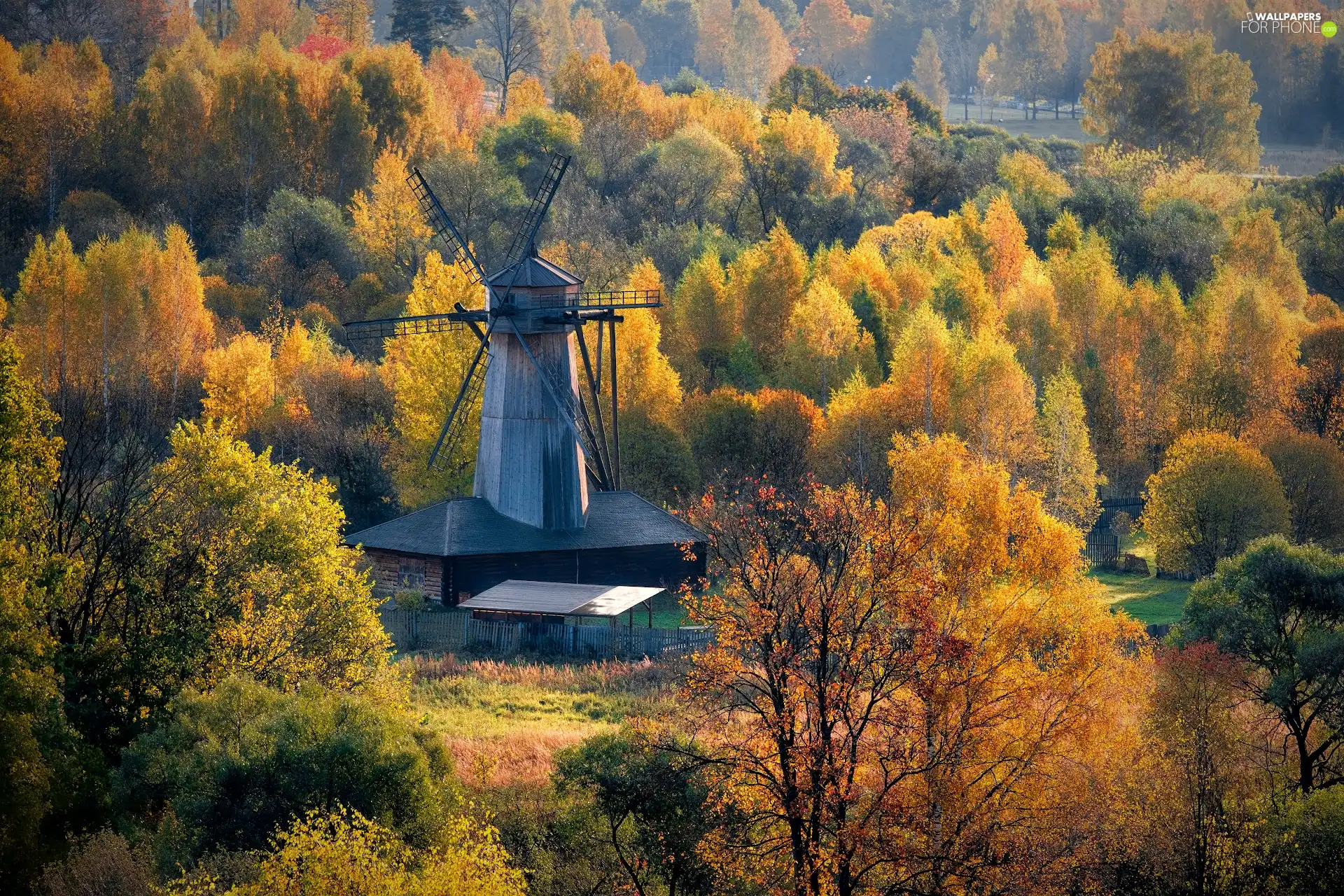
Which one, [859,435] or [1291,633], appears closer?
[1291,633]

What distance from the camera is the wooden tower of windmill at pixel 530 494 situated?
164ft

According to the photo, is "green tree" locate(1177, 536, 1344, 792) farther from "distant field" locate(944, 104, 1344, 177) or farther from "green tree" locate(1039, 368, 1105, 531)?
"distant field" locate(944, 104, 1344, 177)

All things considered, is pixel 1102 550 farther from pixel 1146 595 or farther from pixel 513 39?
pixel 513 39

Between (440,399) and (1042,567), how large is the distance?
978 inches

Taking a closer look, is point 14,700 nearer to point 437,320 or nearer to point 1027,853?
point 1027,853

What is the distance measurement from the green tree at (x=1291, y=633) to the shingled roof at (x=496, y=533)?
722 inches

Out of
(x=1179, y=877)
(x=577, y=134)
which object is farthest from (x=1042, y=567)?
(x=577, y=134)

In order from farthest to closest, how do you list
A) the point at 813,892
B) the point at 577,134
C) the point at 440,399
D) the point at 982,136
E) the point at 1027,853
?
1. the point at 982,136
2. the point at 577,134
3. the point at 440,399
4. the point at 1027,853
5. the point at 813,892

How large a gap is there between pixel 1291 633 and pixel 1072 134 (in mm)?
127093

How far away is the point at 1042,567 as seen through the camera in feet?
128

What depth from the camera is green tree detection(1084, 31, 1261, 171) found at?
125312 mm

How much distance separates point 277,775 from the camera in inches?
1091

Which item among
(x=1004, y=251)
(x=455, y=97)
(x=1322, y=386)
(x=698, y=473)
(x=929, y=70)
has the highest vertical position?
(x=929, y=70)

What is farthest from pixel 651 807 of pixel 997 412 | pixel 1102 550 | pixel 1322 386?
pixel 1322 386
